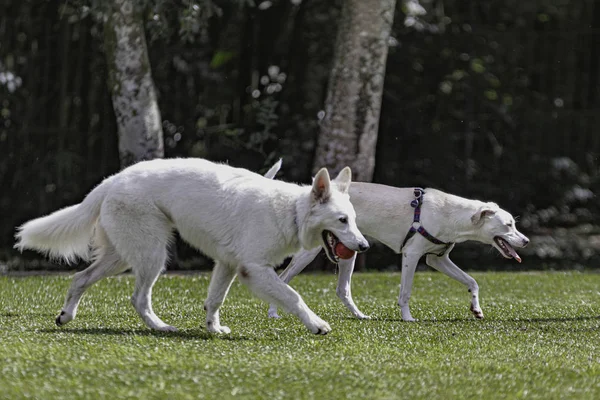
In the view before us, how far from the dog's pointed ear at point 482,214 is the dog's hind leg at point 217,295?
282 cm

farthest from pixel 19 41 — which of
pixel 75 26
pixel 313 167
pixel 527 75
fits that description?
pixel 527 75

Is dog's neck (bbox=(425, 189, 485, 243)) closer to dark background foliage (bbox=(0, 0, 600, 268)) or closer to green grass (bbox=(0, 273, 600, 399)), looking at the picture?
green grass (bbox=(0, 273, 600, 399))

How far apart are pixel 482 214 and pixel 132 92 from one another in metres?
5.74

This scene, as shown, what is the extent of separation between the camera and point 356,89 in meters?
14.4

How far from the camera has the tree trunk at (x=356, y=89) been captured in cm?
1427

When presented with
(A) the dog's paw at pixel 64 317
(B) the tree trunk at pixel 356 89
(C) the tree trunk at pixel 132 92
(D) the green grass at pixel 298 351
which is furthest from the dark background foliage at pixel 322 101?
(A) the dog's paw at pixel 64 317

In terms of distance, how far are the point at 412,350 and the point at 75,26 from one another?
11142 mm

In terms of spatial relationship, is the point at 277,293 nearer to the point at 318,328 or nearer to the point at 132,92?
the point at 318,328

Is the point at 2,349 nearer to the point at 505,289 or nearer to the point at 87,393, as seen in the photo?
the point at 87,393

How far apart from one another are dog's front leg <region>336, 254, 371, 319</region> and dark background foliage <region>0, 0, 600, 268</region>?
18.6ft

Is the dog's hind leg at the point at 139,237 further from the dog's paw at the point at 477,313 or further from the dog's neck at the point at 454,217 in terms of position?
the dog's neck at the point at 454,217

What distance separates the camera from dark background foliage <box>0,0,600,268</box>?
16641 millimetres

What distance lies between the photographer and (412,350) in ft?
23.5

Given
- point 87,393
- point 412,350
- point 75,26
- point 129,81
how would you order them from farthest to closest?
1. point 75,26
2. point 129,81
3. point 412,350
4. point 87,393
